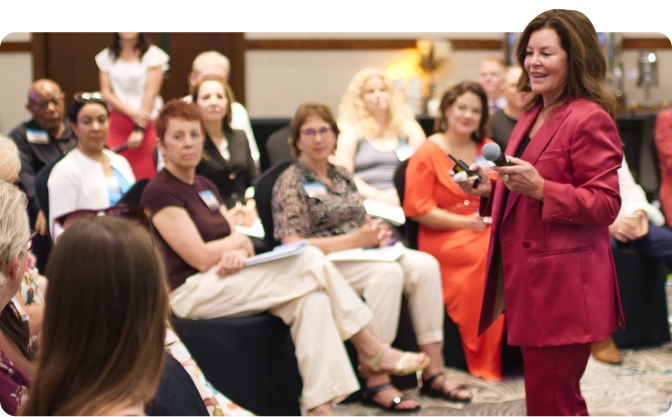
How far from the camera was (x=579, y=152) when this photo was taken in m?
1.72

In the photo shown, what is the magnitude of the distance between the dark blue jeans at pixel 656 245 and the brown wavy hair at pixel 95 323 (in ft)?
9.97

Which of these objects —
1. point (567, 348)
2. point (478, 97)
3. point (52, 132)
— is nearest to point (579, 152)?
point (567, 348)

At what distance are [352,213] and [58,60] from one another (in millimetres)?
4518

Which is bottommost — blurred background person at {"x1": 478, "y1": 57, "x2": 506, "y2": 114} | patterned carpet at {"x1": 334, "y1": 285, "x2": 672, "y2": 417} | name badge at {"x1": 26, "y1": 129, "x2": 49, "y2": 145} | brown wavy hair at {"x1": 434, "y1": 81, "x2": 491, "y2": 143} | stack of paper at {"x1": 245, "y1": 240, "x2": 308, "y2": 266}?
patterned carpet at {"x1": 334, "y1": 285, "x2": 672, "y2": 417}

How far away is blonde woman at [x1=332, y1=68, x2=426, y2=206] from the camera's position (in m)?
4.04

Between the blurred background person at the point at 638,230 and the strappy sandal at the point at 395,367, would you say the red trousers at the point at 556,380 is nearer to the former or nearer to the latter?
the strappy sandal at the point at 395,367

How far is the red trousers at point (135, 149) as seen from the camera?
4.08 m

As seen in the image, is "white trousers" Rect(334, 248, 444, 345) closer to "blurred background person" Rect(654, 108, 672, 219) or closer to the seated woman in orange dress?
the seated woman in orange dress

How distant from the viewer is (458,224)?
323 centimetres

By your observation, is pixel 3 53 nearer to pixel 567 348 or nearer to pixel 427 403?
pixel 427 403

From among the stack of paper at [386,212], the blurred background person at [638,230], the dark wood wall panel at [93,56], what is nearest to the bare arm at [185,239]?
the stack of paper at [386,212]

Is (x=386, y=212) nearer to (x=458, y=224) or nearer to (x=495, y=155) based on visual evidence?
(x=458, y=224)

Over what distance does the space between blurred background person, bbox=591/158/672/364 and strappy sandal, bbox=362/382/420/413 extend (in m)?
1.17

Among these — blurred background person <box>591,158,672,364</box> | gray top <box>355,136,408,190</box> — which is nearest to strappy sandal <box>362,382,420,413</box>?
blurred background person <box>591,158,672,364</box>
